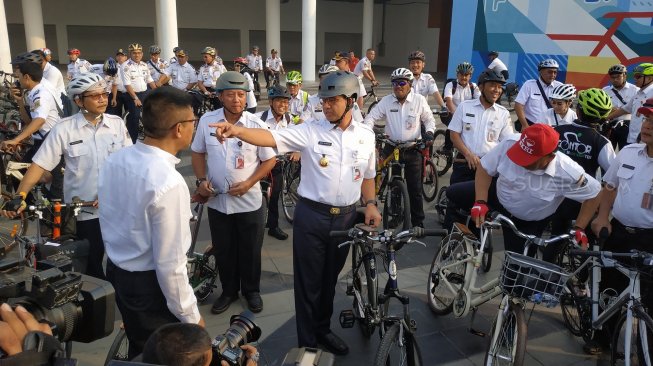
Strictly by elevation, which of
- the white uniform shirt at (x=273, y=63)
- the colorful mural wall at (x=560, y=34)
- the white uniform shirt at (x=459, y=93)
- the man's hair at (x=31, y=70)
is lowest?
the white uniform shirt at (x=459, y=93)

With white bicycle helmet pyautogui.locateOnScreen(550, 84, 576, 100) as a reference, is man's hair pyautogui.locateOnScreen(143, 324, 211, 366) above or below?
below

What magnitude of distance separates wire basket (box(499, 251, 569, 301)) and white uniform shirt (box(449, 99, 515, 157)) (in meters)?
2.52

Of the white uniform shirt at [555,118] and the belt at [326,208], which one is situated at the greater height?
the white uniform shirt at [555,118]

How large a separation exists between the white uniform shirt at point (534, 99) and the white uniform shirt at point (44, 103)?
5427mm

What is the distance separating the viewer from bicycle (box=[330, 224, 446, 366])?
275 cm

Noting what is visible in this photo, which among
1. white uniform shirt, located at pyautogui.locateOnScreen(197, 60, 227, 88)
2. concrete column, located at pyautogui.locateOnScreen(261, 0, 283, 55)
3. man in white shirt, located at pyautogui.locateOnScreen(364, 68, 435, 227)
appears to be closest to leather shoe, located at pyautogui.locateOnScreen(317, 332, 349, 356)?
man in white shirt, located at pyautogui.locateOnScreen(364, 68, 435, 227)

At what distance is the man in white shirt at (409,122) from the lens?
5.75 meters

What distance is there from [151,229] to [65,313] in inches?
20.6

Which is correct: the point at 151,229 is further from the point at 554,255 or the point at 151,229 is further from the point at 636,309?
the point at 554,255

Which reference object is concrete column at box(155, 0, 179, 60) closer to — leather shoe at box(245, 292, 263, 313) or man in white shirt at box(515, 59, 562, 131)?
man in white shirt at box(515, 59, 562, 131)

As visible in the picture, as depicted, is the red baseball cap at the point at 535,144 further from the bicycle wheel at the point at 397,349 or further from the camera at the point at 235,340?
the camera at the point at 235,340

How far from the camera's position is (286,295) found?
4430 millimetres

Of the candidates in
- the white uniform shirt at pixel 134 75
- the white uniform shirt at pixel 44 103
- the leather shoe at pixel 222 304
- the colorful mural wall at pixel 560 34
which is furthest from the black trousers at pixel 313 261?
the colorful mural wall at pixel 560 34

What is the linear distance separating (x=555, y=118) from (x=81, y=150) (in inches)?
195
